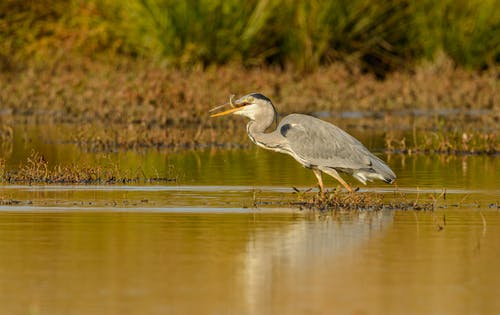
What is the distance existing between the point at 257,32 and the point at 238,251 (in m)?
20.0

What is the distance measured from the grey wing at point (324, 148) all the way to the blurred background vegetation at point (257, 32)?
52.8 feet

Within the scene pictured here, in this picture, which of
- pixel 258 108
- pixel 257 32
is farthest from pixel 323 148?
pixel 257 32

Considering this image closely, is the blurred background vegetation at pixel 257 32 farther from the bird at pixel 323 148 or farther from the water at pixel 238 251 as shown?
the bird at pixel 323 148

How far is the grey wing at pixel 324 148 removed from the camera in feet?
40.5

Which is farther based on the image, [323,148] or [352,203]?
[323,148]

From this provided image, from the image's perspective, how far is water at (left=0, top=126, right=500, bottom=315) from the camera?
294 inches

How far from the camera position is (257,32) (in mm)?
29000

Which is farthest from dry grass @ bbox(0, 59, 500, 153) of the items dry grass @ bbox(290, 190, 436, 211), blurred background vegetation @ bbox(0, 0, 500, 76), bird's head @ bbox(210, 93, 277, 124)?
dry grass @ bbox(290, 190, 436, 211)

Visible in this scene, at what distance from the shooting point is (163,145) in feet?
62.5

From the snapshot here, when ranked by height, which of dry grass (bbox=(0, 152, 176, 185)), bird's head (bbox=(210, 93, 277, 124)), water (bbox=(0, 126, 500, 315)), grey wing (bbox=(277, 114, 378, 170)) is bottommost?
water (bbox=(0, 126, 500, 315))

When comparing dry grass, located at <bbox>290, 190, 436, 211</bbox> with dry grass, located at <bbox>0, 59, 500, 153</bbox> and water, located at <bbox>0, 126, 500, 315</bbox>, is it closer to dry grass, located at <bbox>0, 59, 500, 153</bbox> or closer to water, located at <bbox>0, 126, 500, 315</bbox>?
water, located at <bbox>0, 126, 500, 315</bbox>

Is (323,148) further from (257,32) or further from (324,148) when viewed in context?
(257,32)

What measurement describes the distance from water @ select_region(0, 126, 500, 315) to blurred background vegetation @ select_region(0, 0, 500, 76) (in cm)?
1471

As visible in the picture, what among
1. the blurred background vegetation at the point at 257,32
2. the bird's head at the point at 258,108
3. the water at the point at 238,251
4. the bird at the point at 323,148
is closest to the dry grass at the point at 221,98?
the blurred background vegetation at the point at 257,32
